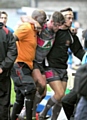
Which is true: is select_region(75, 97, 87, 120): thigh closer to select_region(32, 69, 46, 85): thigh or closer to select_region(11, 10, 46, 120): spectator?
select_region(11, 10, 46, 120): spectator

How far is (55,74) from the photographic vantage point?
28.4 feet

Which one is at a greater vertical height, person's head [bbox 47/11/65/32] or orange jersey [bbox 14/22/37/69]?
person's head [bbox 47/11/65/32]

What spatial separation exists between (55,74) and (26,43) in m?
0.80

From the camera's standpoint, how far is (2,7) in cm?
3456

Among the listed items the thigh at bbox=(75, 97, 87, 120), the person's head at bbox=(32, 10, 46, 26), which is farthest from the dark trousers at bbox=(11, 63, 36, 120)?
the thigh at bbox=(75, 97, 87, 120)

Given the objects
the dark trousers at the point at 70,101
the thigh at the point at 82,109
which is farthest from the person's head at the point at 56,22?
the thigh at the point at 82,109

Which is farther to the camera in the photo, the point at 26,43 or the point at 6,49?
the point at 26,43

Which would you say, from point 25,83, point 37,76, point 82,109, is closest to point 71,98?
point 82,109

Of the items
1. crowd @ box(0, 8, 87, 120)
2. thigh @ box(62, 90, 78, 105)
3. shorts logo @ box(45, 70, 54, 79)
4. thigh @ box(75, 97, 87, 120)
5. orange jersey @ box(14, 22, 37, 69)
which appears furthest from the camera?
shorts logo @ box(45, 70, 54, 79)

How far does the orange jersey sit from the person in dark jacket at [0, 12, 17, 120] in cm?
62

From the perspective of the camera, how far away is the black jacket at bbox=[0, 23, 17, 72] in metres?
7.38

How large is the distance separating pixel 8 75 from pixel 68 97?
2053 mm

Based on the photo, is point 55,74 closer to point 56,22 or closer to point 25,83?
point 25,83

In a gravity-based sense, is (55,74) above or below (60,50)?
below
